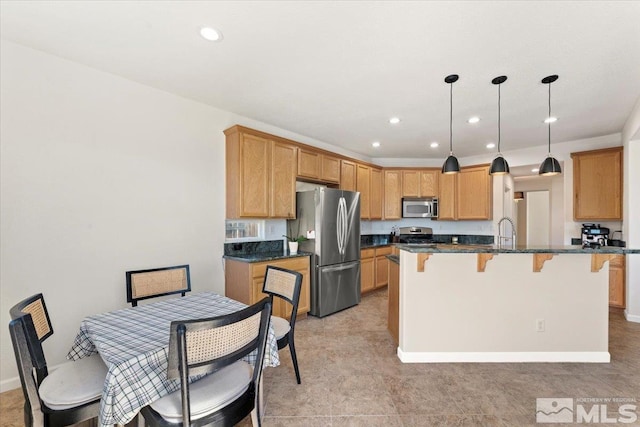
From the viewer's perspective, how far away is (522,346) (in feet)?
8.64

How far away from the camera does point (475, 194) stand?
5250 millimetres

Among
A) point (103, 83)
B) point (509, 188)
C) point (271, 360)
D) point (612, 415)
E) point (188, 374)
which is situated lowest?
point (612, 415)

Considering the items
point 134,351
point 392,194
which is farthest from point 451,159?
point 134,351

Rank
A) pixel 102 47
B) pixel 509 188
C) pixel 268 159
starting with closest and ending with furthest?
pixel 102 47 → pixel 268 159 → pixel 509 188

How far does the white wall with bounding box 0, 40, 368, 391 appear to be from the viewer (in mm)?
2170

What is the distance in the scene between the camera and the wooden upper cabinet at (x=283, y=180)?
3684mm


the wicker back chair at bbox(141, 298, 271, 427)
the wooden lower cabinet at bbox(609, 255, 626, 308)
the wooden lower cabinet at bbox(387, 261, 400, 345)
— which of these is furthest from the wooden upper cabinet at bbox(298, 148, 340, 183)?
the wooden lower cabinet at bbox(609, 255, 626, 308)

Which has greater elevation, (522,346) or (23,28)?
(23,28)

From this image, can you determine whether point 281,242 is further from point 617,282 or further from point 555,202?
point 555,202

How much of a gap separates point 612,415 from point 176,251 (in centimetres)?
381

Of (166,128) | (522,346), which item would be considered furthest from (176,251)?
(522,346)

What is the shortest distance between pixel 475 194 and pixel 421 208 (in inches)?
38.2

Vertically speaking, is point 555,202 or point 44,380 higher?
point 555,202

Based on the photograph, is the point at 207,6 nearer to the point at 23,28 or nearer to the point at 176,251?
the point at 23,28
